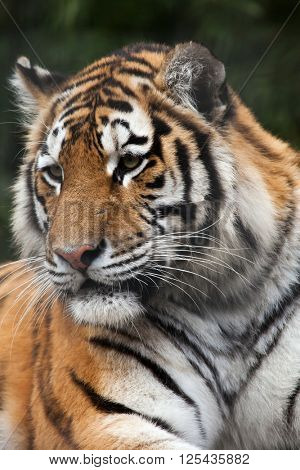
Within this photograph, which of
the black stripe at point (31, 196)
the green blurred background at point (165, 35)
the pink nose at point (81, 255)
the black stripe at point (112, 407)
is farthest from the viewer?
the green blurred background at point (165, 35)

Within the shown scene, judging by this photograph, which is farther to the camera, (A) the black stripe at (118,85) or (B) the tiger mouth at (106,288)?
(A) the black stripe at (118,85)

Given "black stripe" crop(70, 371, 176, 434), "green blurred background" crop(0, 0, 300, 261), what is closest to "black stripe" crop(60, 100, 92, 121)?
"black stripe" crop(70, 371, 176, 434)

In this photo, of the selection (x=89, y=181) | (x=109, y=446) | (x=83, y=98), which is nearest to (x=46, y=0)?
(x=83, y=98)

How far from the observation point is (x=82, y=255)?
206cm

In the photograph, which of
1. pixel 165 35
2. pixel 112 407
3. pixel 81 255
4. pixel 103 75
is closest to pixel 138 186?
pixel 81 255

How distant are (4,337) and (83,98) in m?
0.80

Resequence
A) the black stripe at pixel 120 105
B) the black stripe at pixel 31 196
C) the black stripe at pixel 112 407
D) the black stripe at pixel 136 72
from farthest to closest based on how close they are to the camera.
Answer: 1. the black stripe at pixel 31 196
2. the black stripe at pixel 136 72
3. the black stripe at pixel 120 105
4. the black stripe at pixel 112 407

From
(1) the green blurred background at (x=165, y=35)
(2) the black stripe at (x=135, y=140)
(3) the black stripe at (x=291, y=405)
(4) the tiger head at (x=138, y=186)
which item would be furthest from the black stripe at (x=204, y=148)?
(1) the green blurred background at (x=165, y=35)

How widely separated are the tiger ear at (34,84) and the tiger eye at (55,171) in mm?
342

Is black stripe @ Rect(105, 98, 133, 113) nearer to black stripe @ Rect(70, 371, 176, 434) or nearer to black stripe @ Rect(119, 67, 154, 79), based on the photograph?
black stripe @ Rect(119, 67, 154, 79)

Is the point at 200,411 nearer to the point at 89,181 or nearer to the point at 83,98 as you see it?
the point at 89,181

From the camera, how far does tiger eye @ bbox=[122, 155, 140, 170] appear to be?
2.18 meters

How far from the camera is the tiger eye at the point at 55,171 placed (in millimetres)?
2299

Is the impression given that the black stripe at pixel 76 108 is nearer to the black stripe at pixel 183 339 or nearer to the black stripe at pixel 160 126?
the black stripe at pixel 160 126
